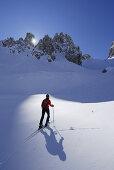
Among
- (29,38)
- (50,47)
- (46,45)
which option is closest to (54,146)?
(50,47)

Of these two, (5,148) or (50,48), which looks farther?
(50,48)

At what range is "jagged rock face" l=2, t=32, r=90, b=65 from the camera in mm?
39000

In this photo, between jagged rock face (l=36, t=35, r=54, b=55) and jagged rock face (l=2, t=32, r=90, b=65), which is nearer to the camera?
jagged rock face (l=2, t=32, r=90, b=65)

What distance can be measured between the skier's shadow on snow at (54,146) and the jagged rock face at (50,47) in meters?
32.4

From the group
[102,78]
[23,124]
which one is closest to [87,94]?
[102,78]

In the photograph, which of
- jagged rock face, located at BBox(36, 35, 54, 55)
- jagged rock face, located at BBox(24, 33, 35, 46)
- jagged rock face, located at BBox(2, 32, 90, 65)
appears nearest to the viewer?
jagged rock face, located at BBox(2, 32, 90, 65)

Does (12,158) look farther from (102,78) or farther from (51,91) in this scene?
(102,78)

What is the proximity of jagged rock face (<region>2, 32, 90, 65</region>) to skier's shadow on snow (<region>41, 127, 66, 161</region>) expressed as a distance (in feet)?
106

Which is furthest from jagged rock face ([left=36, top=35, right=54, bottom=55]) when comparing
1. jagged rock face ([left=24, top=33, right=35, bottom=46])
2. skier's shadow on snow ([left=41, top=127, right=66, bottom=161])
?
skier's shadow on snow ([left=41, top=127, right=66, bottom=161])

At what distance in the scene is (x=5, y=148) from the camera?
15.4 feet

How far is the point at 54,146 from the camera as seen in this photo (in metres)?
4.69

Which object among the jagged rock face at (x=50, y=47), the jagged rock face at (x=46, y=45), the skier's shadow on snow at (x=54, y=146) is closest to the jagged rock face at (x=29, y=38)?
the jagged rock face at (x=50, y=47)

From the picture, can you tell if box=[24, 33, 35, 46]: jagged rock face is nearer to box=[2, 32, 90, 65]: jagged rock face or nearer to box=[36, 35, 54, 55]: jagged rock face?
box=[2, 32, 90, 65]: jagged rock face

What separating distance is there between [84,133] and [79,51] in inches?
1759
